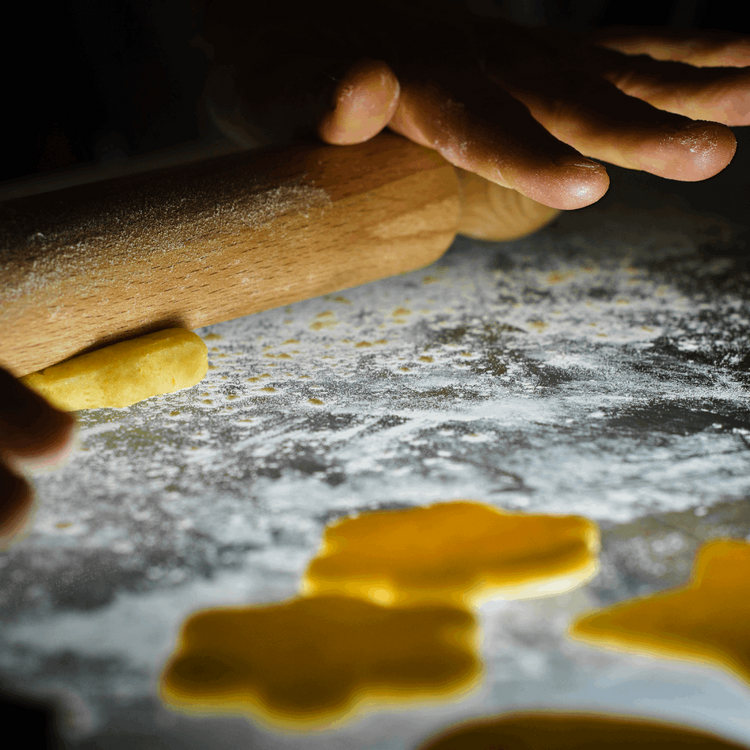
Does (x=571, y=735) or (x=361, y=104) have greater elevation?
(x=361, y=104)

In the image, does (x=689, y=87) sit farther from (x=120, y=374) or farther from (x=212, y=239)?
(x=120, y=374)

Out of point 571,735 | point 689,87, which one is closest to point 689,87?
point 689,87

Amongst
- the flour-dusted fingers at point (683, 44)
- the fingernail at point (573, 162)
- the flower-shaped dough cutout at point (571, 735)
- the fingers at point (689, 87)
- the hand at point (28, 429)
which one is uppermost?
the flour-dusted fingers at point (683, 44)

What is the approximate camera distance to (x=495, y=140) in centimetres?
71

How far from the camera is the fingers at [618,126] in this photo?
664 mm

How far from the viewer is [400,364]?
2.61ft

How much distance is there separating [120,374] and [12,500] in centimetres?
24

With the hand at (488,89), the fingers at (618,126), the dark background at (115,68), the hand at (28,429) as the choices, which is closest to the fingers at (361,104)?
the hand at (488,89)

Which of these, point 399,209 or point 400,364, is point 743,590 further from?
point 399,209

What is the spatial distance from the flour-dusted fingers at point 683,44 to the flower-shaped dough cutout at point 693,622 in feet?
2.67

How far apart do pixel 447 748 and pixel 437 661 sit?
57 mm

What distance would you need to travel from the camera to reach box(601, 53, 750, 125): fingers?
795 millimetres

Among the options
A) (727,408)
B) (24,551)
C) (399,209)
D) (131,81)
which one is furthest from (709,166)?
(131,81)

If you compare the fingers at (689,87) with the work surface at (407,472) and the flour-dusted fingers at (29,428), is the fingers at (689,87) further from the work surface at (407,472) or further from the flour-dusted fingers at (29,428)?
the flour-dusted fingers at (29,428)
